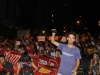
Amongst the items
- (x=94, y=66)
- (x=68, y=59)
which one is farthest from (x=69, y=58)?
(x=94, y=66)

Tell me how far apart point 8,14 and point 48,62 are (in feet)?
122

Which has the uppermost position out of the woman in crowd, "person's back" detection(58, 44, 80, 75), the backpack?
"person's back" detection(58, 44, 80, 75)

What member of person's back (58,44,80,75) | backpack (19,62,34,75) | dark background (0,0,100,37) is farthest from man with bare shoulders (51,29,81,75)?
dark background (0,0,100,37)

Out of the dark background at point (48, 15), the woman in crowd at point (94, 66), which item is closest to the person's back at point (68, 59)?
the woman in crowd at point (94, 66)

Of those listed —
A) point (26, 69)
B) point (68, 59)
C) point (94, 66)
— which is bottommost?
point (94, 66)

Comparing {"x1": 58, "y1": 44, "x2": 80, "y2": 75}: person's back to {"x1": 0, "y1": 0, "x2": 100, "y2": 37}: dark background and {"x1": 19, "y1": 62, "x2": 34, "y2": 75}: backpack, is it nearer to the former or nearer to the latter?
{"x1": 19, "y1": 62, "x2": 34, "y2": 75}: backpack

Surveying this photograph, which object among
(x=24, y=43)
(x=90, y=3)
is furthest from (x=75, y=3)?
(x=24, y=43)

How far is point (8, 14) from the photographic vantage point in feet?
153

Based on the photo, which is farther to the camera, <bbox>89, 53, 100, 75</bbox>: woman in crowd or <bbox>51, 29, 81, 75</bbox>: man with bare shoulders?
<bbox>89, 53, 100, 75</bbox>: woman in crowd

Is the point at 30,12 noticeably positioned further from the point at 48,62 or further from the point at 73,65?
the point at 73,65

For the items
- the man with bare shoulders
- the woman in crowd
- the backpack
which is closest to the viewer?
the man with bare shoulders

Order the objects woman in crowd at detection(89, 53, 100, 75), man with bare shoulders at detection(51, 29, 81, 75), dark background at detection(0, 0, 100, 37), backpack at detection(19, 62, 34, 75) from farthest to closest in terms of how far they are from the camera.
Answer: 1. dark background at detection(0, 0, 100, 37)
2. woman in crowd at detection(89, 53, 100, 75)
3. backpack at detection(19, 62, 34, 75)
4. man with bare shoulders at detection(51, 29, 81, 75)

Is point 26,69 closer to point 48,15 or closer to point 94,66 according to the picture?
point 94,66

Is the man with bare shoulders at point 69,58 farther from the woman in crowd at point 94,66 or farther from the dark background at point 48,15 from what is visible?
the dark background at point 48,15
